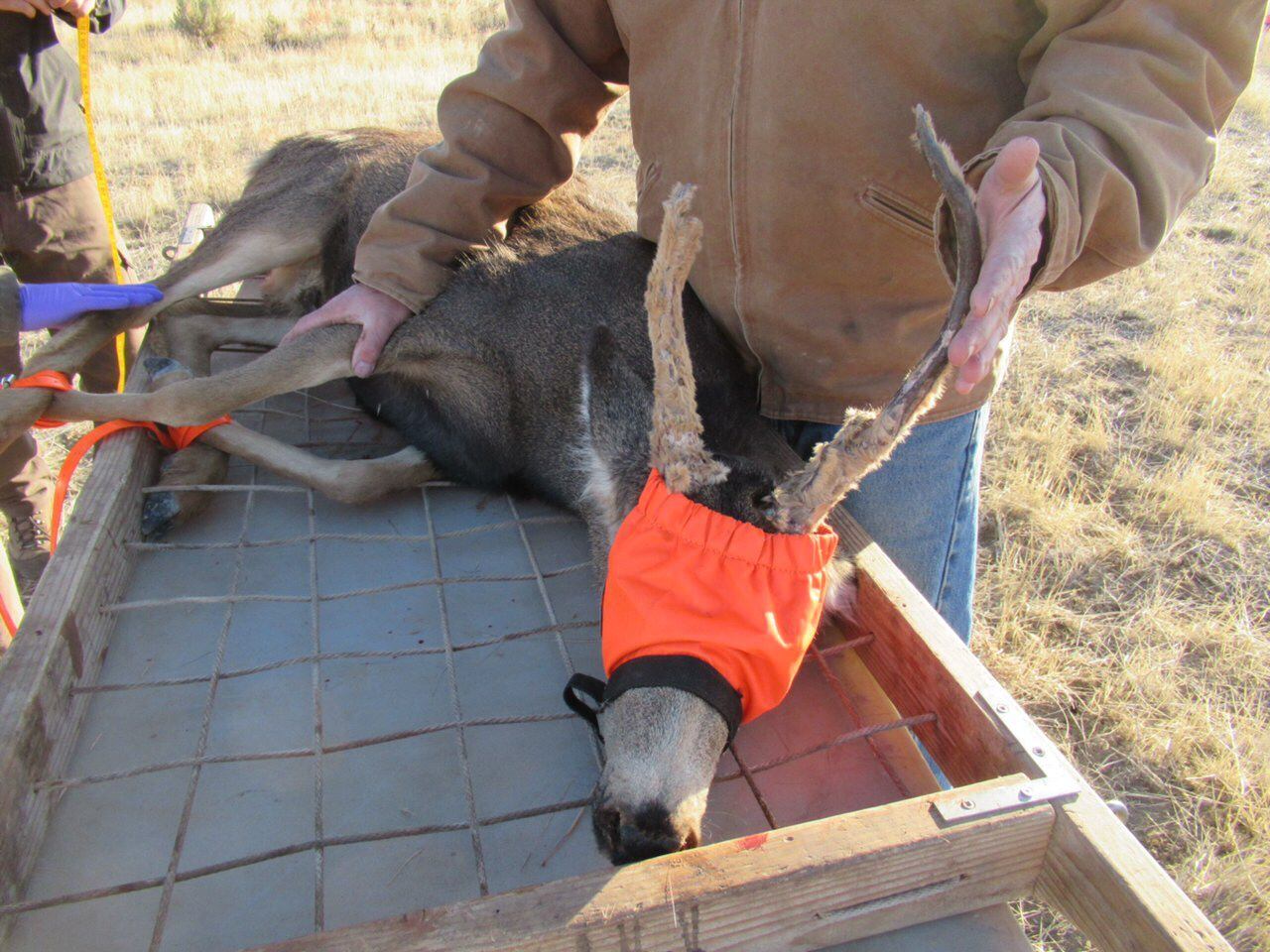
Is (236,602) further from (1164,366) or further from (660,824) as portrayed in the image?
(1164,366)

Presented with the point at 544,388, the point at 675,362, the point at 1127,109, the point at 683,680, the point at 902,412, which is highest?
the point at 1127,109

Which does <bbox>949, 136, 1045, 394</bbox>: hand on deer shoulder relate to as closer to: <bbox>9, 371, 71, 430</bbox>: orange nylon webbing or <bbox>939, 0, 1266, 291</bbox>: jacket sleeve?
<bbox>939, 0, 1266, 291</bbox>: jacket sleeve

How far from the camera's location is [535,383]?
11.6ft

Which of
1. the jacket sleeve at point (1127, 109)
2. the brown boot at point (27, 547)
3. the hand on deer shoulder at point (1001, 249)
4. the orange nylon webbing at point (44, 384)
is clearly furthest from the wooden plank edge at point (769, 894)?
the brown boot at point (27, 547)

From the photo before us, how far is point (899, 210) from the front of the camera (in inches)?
91.7

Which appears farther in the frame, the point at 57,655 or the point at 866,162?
the point at 866,162

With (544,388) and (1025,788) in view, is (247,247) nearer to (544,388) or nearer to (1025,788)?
(544,388)

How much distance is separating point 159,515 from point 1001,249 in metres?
2.47

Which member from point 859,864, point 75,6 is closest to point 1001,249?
point 859,864

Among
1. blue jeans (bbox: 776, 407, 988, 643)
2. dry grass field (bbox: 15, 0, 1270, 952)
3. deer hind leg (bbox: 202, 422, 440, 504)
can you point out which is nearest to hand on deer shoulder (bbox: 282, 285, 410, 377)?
deer hind leg (bbox: 202, 422, 440, 504)

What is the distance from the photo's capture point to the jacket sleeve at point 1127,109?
1.84 metres

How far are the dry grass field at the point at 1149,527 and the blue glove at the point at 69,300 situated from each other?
2.37 meters

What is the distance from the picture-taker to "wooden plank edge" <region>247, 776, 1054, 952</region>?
139 centimetres

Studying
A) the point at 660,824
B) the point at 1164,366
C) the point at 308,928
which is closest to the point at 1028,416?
the point at 1164,366
